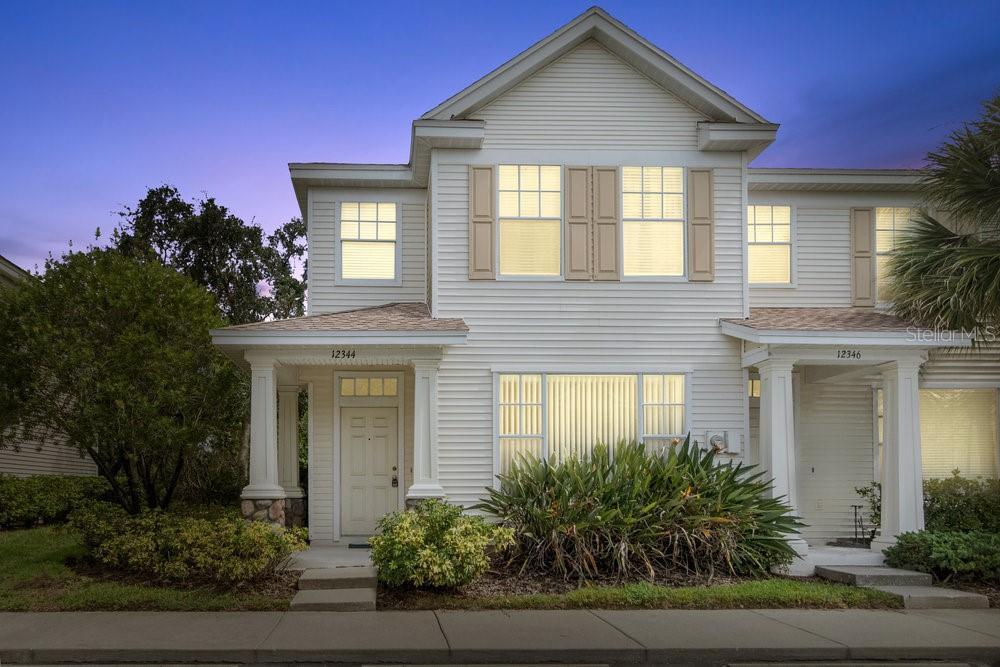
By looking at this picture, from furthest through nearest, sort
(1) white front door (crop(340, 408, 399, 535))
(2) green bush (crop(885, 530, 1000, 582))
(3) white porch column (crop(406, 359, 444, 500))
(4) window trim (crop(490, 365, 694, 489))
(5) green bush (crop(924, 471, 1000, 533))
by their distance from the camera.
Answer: (1) white front door (crop(340, 408, 399, 535))
(4) window trim (crop(490, 365, 694, 489))
(5) green bush (crop(924, 471, 1000, 533))
(3) white porch column (crop(406, 359, 444, 500))
(2) green bush (crop(885, 530, 1000, 582))

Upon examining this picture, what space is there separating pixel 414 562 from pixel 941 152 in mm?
9223

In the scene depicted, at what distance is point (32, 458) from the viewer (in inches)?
826

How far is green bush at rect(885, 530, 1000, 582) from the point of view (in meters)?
11.9

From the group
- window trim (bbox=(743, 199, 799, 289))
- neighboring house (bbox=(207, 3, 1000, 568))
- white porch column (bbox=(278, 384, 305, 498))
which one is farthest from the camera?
window trim (bbox=(743, 199, 799, 289))

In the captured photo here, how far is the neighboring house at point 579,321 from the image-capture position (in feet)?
45.0

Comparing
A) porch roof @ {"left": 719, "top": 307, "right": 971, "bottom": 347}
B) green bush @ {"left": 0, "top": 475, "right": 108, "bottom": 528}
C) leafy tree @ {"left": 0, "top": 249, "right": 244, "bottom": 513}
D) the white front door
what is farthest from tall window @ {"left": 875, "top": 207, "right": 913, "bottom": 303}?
Result: green bush @ {"left": 0, "top": 475, "right": 108, "bottom": 528}

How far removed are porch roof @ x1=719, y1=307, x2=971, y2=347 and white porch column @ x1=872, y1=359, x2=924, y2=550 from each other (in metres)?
0.42

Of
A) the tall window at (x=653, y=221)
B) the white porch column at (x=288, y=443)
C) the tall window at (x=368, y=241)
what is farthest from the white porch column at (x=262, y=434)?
the tall window at (x=653, y=221)

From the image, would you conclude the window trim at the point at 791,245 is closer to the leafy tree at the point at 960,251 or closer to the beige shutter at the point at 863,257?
the beige shutter at the point at 863,257

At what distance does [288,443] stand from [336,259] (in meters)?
3.10

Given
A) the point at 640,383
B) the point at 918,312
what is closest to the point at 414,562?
the point at 640,383

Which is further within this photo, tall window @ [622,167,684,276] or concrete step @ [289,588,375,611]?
tall window @ [622,167,684,276]

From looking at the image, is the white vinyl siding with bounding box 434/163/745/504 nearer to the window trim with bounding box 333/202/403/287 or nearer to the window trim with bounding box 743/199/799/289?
the window trim with bounding box 743/199/799/289

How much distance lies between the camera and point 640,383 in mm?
14695
